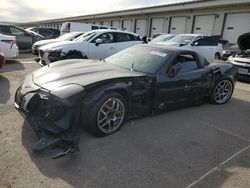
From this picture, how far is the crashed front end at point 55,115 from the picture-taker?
307 cm

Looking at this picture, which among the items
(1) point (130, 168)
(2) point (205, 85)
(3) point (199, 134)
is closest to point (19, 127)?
(1) point (130, 168)

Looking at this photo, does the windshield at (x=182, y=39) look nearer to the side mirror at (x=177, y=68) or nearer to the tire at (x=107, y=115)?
the side mirror at (x=177, y=68)

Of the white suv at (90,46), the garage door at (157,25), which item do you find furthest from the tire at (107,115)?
the garage door at (157,25)

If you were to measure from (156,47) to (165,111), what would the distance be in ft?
4.23

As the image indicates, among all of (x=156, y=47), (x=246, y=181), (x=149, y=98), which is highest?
(x=156, y=47)

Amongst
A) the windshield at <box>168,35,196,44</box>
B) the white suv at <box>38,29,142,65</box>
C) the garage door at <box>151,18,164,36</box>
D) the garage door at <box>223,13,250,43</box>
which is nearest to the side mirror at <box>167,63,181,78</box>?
the white suv at <box>38,29,142,65</box>

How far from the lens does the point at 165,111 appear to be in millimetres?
4656

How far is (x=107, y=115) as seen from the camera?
3.65 m

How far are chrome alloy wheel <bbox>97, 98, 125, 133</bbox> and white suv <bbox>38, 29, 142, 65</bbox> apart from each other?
4.98 meters

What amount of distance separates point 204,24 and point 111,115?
19531 millimetres

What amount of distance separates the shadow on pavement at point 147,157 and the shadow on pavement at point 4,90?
1.56 metres

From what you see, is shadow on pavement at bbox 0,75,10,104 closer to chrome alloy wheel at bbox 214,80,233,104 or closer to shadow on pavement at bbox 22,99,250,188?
shadow on pavement at bbox 22,99,250,188

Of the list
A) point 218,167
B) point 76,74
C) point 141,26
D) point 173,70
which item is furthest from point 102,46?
point 141,26

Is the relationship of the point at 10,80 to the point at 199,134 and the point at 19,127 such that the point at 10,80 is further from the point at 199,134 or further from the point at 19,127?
the point at 199,134
